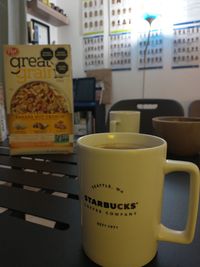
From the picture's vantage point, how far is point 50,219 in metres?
0.32

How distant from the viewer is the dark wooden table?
0.81 feet

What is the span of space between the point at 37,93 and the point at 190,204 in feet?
1.55

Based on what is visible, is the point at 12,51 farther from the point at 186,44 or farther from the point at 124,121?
the point at 186,44

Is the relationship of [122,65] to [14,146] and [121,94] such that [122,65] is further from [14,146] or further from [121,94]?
[14,146]

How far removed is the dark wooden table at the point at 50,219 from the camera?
248mm

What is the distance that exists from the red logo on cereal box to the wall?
6.17 feet

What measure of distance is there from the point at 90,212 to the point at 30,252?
81mm

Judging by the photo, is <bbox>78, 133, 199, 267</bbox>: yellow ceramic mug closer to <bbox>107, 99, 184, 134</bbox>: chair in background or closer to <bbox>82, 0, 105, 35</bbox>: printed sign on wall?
<bbox>107, 99, 184, 134</bbox>: chair in background

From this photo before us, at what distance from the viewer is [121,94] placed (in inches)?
96.7

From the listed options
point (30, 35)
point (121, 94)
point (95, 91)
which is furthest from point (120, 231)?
point (121, 94)

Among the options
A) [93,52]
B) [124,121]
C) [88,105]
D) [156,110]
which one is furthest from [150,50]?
[124,121]

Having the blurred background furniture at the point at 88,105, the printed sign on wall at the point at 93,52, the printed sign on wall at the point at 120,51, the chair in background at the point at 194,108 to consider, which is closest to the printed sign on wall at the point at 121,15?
the printed sign on wall at the point at 120,51

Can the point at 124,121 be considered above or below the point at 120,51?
Answer: below

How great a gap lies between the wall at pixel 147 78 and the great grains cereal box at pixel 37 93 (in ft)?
6.00
